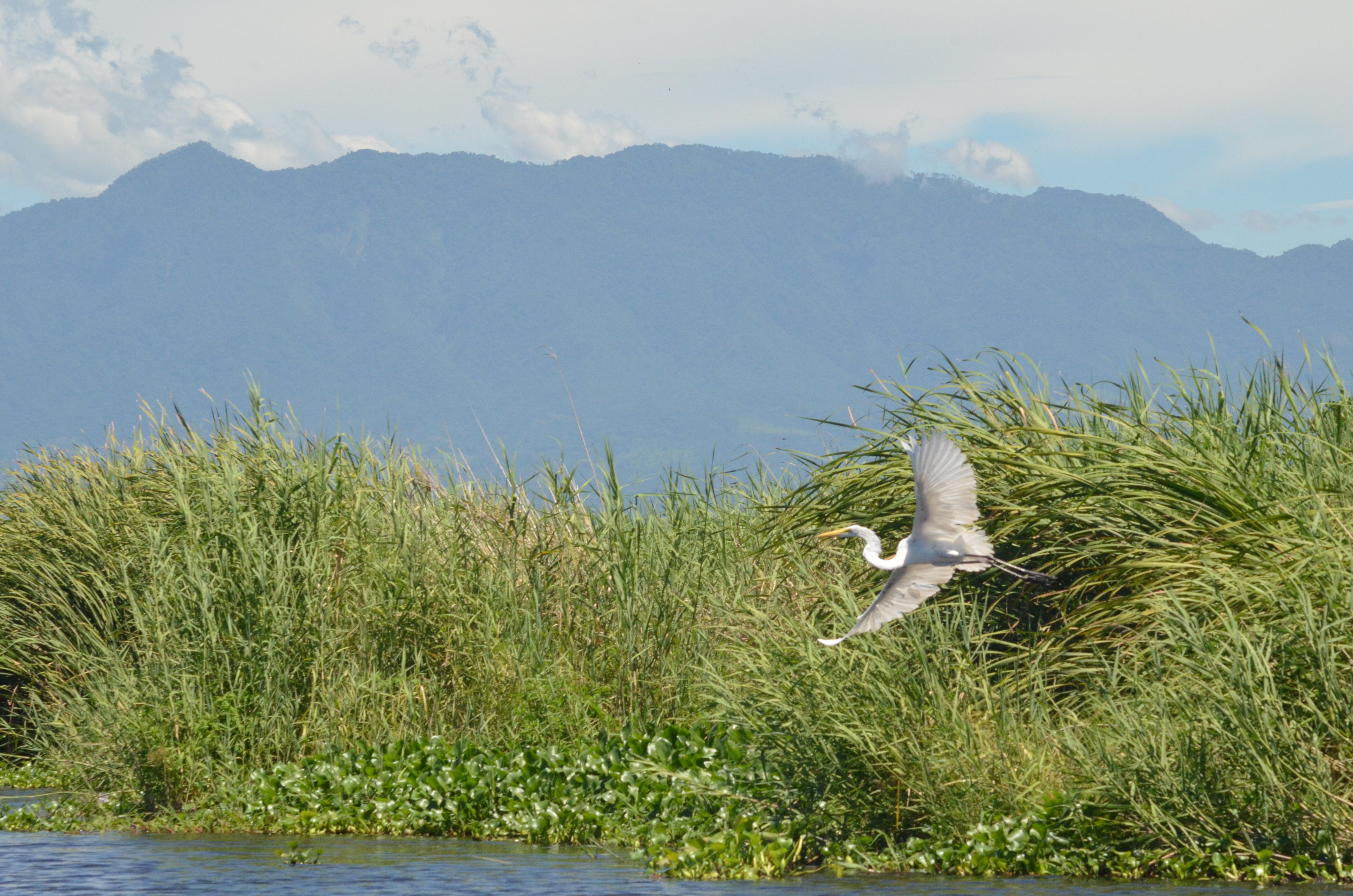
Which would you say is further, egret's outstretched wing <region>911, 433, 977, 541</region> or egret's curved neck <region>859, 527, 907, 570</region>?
egret's curved neck <region>859, 527, 907, 570</region>

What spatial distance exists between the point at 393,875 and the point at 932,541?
11.4 ft

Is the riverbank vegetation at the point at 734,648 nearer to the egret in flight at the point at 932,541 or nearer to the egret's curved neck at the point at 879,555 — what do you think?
the egret in flight at the point at 932,541

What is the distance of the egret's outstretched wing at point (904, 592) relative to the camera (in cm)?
786

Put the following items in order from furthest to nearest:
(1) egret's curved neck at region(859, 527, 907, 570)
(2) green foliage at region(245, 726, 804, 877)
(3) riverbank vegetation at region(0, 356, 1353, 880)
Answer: (2) green foliage at region(245, 726, 804, 877), (1) egret's curved neck at region(859, 527, 907, 570), (3) riverbank vegetation at region(0, 356, 1353, 880)

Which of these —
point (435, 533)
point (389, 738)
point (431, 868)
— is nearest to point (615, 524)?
point (435, 533)

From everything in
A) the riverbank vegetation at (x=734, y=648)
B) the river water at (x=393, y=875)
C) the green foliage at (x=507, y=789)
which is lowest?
the river water at (x=393, y=875)

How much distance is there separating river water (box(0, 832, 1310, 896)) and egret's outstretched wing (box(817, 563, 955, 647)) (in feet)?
4.34

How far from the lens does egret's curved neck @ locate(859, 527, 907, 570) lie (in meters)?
8.09

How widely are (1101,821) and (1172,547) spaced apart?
6.14 ft

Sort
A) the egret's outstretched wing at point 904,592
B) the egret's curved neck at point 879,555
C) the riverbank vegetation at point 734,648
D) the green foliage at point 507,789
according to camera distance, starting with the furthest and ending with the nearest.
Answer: the green foliage at point 507,789
the egret's curved neck at point 879,555
the egret's outstretched wing at point 904,592
the riverbank vegetation at point 734,648

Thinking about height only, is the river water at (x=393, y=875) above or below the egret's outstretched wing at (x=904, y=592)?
below

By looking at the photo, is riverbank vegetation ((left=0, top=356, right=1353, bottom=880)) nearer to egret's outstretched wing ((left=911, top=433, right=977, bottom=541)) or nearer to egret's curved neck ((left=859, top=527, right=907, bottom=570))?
egret's curved neck ((left=859, top=527, right=907, bottom=570))

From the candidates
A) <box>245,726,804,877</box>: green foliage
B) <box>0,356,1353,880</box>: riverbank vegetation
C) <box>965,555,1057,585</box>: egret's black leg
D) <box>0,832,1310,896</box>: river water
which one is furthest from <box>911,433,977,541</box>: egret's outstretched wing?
<box>245,726,804,877</box>: green foliage

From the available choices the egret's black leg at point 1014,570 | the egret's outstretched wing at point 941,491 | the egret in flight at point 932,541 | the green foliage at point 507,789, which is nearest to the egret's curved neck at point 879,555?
the egret in flight at point 932,541
